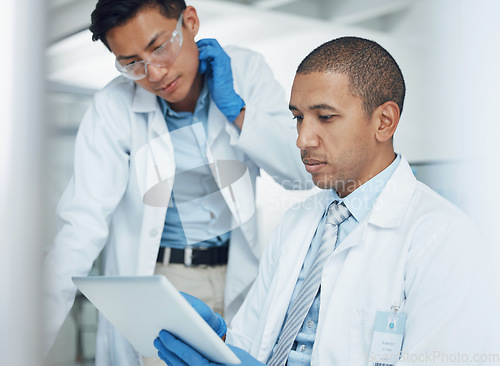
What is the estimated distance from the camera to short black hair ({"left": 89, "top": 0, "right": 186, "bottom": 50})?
1.52 m

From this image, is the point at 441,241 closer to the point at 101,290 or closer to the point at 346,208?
the point at 346,208

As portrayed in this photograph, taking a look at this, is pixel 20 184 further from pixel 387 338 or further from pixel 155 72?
pixel 387 338

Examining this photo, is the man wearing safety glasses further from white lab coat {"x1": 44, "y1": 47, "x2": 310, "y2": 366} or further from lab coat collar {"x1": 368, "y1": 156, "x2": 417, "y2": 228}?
lab coat collar {"x1": 368, "y1": 156, "x2": 417, "y2": 228}

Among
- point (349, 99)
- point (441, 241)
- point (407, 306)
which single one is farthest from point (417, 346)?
point (349, 99)

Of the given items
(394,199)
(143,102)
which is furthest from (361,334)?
(143,102)

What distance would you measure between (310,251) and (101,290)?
586mm

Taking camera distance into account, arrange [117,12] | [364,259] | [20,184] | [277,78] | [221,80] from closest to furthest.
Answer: [20,184] < [364,259] < [117,12] < [221,80] < [277,78]

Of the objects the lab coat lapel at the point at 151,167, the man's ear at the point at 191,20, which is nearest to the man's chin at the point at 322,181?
the lab coat lapel at the point at 151,167

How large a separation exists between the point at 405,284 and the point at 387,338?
0.41 ft

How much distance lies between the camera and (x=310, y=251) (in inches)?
57.3

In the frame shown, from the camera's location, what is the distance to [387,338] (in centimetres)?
116

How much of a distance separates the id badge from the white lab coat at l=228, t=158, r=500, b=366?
0.02m

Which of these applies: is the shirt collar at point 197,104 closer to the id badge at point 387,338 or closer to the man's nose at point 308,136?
the man's nose at point 308,136

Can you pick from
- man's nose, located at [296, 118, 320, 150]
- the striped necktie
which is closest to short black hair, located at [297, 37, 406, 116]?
man's nose, located at [296, 118, 320, 150]
